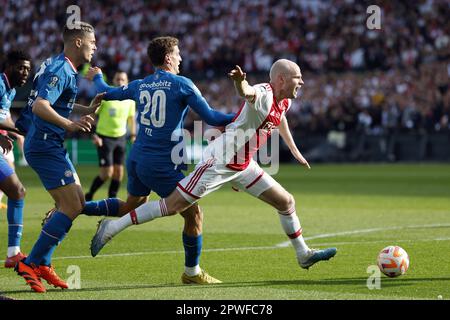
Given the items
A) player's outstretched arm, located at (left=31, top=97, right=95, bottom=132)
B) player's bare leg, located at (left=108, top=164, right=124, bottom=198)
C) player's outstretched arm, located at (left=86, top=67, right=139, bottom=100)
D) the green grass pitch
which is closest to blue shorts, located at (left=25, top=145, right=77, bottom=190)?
player's outstretched arm, located at (left=31, top=97, right=95, bottom=132)

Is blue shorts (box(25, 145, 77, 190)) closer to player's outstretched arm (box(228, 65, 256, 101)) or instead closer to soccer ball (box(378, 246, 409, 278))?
player's outstretched arm (box(228, 65, 256, 101))

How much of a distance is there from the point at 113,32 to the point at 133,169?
32727 mm

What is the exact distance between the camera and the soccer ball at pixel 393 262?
8742mm

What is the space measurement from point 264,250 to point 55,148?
350cm

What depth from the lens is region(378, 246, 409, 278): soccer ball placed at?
874cm

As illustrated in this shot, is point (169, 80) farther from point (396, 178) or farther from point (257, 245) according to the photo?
point (396, 178)

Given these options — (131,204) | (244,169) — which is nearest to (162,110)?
(244,169)

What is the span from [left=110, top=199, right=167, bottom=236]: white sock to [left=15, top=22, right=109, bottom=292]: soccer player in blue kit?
37 centimetres

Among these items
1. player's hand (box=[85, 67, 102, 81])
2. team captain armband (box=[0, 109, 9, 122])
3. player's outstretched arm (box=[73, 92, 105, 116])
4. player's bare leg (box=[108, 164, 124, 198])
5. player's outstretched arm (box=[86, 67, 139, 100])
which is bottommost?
player's bare leg (box=[108, 164, 124, 198])

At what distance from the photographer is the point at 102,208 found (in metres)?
9.64

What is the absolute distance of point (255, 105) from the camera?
27.9 feet

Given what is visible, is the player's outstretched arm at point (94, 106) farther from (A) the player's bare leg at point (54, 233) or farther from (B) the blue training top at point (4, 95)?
(B) the blue training top at point (4, 95)

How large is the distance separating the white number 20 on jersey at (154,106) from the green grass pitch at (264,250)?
143 cm

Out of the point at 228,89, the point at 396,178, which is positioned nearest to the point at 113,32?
the point at 228,89
